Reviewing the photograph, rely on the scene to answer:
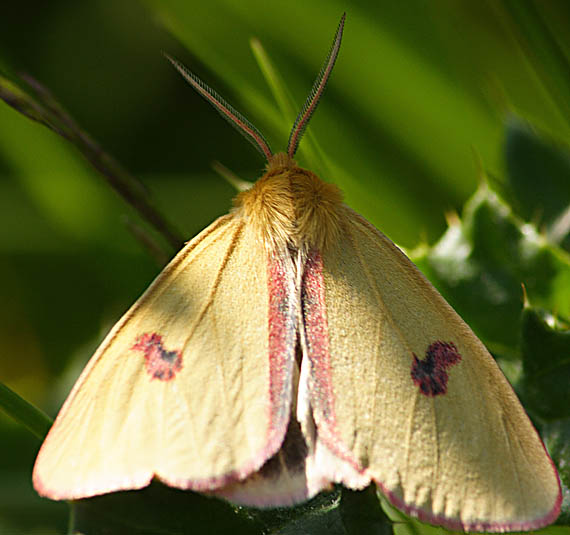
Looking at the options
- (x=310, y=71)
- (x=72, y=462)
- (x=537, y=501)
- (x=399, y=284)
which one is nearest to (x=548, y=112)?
(x=310, y=71)

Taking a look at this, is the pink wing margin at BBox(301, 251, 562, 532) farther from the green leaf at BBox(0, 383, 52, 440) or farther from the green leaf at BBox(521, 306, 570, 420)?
the green leaf at BBox(0, 383, 52, 440)

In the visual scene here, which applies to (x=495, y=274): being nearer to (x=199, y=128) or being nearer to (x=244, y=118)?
(x=244, y=118)

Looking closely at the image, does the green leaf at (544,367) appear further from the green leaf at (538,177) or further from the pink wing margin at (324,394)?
the green leaf at (538,177)

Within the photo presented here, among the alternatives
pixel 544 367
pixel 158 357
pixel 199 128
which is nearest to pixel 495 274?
pixel 544 367

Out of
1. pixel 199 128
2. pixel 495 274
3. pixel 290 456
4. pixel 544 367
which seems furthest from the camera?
pixel 199 128

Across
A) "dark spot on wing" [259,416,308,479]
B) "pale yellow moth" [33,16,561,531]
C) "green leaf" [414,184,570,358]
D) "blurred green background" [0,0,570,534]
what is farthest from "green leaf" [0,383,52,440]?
"green leaf" [414,184,570,358]

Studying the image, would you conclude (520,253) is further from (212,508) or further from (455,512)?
(212,508)

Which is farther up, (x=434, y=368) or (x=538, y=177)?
(x=538, y=177)
